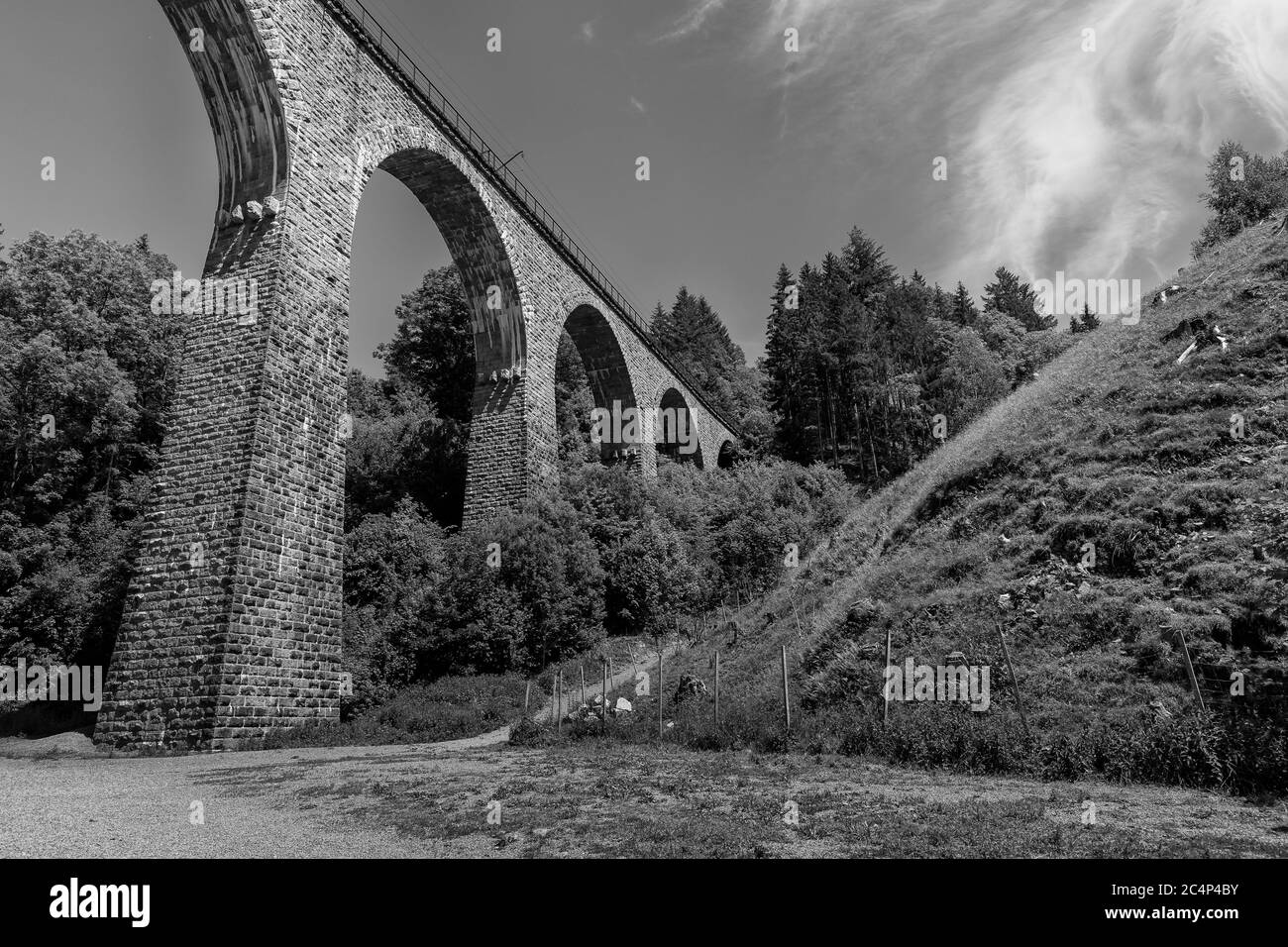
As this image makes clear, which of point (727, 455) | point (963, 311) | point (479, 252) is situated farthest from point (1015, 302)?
point (479, 252)

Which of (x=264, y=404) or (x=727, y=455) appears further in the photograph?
(x=727, y=455)

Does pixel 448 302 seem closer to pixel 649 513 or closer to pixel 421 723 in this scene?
pixel 649 513

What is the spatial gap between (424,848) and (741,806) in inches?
121

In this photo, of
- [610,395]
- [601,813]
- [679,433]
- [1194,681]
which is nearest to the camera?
[601,813]

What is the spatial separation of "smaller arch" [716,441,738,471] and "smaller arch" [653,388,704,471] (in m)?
6.79

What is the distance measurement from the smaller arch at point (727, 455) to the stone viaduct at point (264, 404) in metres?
35.3

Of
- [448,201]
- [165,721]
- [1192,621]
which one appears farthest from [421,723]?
[448,201]

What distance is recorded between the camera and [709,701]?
575 inches

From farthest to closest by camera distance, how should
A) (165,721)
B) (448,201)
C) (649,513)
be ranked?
(649,513)
(448,201)
(165,721)

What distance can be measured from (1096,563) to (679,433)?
109 ft

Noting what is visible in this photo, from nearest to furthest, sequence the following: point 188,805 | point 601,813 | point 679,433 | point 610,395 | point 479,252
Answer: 1. point 601,813
2. point 188,805
3. point 479,252
4. point 610,395
5. point 679,433

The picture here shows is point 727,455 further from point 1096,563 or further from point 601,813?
point 601,813

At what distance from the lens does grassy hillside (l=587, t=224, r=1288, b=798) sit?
10273 mm

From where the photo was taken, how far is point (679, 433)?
4544cm
